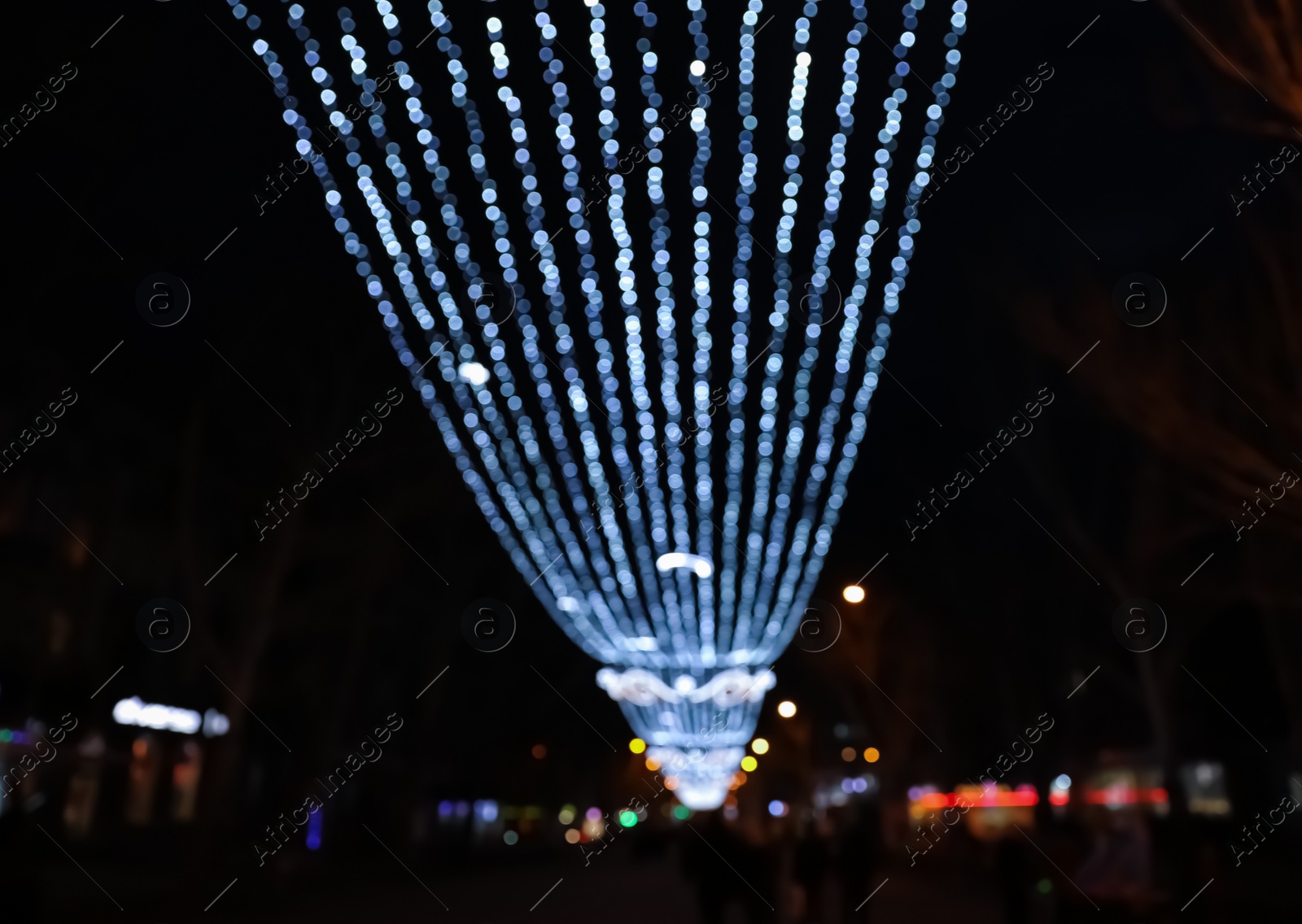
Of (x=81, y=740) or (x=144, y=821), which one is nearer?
(x=81, y=740)

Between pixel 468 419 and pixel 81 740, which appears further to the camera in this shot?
pixel 81 740

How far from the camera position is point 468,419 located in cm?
1460

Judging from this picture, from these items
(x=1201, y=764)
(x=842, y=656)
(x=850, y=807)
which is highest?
(x=842, y=656)

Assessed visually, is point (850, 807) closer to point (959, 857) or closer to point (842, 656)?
point (959, 857)

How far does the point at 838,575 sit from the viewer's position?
4319cm

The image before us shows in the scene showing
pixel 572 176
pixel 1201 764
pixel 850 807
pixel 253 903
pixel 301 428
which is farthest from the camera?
pixel 1201 764

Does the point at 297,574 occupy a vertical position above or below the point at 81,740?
above

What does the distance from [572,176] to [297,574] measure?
919 inches

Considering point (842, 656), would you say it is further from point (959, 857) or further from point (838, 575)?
point (959, 857)

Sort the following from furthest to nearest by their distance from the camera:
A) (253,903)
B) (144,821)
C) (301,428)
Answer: (144,821) < (253,903) < (301,428)

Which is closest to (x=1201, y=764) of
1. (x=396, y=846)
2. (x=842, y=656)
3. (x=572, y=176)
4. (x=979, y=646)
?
(x=979, y=646)

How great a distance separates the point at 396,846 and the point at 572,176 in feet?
66.9

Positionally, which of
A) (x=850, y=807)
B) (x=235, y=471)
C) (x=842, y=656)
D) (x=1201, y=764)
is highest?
(x=235, y=471)

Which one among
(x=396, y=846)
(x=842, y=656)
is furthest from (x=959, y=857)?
(x=396, y=846)
